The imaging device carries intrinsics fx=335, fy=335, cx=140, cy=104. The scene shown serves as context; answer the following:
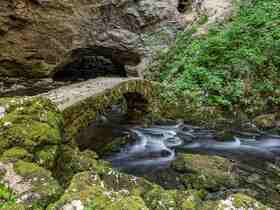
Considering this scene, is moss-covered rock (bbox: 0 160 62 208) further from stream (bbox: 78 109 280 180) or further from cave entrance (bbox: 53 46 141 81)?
cave entrance (bbox: 53 46 141 81)

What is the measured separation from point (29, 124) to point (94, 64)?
1053cm

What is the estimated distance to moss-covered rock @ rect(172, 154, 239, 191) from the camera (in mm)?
4867

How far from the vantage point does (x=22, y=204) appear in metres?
3.02

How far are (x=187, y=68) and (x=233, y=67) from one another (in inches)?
52.3

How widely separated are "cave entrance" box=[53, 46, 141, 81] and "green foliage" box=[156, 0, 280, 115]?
1.59m

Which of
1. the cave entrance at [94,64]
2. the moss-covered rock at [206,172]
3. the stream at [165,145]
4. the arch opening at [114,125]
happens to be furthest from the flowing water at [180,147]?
A: the cave entrance at [94,64]

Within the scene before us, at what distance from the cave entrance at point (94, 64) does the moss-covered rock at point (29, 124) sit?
6423 millimetres

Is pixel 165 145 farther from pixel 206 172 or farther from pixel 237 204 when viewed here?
pixel 237 204

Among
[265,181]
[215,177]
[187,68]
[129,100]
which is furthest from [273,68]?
[215,177]

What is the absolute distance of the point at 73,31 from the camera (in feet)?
32.8

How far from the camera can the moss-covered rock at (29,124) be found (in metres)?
3.81

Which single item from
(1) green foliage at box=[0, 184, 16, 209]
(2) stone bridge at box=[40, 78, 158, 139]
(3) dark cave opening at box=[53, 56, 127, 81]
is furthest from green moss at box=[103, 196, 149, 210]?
(3) dark cave opening at box=[53, 56, 127, 81]

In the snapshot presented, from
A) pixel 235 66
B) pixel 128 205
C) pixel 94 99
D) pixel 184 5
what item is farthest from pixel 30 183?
pixel 184 5

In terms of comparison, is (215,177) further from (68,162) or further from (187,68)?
(187,68)
